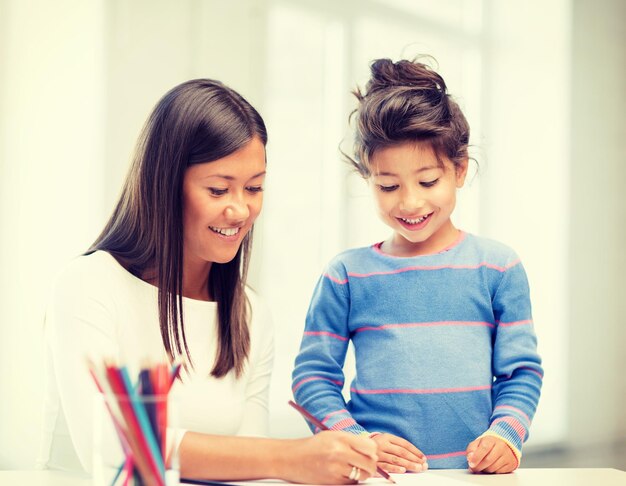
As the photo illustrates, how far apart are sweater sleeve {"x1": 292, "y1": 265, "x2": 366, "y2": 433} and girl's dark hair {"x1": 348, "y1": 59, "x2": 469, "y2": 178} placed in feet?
0.77

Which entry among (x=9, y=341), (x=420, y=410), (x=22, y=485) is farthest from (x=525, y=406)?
(x=9, y=341)

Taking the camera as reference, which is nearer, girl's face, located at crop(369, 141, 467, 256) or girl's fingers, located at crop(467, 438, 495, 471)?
girl's fingers, located at crop(467, 438, 495, 471)

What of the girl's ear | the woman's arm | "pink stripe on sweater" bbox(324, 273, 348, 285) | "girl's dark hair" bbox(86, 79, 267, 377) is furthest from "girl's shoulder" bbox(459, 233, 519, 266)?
the woman's arm

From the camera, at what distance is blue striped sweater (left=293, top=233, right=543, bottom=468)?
56.8 inches

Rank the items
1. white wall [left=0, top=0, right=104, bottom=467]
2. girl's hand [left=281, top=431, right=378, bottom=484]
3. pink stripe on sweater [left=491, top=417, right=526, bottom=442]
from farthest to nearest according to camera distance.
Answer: white wall [left=0, top=0, right=104, bottom=467], pink stripe on sweater [left=491, top=417, right=526, bottom=442], girl's hand [left=281, top=431, right=378, bottom=484]

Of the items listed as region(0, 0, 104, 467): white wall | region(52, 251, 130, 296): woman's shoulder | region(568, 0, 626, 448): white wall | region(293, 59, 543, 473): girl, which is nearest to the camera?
region(52, 251, 130, 296): woman's shoulder

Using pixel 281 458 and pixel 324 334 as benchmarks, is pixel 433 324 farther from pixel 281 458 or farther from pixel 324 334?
pixel 281 458

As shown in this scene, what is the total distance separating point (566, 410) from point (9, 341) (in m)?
2.58

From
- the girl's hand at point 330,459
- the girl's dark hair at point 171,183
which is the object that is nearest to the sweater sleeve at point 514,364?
the girl's hand at point 330,459

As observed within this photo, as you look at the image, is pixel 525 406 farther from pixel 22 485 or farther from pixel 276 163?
pixel 276 163

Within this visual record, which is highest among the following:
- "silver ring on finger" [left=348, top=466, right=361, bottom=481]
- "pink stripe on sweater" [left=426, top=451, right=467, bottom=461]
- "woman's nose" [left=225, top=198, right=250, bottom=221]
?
"woman's nose" [left=225, top=198, right=250, bottom=221]

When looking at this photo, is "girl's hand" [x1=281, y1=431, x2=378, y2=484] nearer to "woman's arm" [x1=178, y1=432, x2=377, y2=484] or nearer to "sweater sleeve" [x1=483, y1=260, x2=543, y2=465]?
"woman's arm" [x1=178, y1=432, x2=377, y2=484]

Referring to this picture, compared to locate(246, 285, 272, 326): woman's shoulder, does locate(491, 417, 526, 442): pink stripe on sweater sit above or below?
A: below

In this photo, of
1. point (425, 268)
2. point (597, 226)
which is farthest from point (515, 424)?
point (597, 226)
